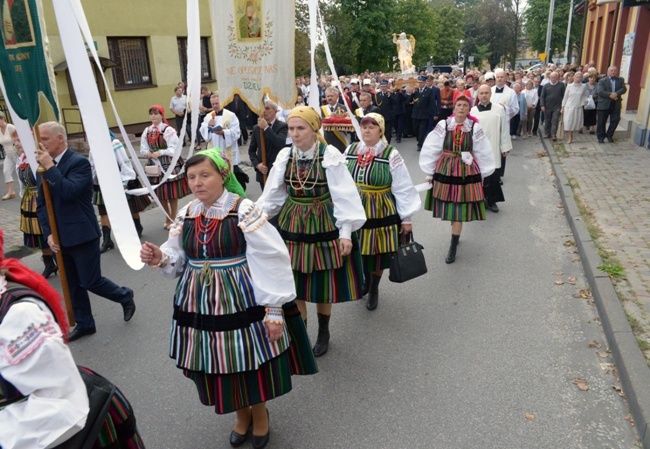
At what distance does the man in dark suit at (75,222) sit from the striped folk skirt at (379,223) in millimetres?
2398

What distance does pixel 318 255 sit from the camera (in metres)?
4.10

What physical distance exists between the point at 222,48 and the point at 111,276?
3.34 meters

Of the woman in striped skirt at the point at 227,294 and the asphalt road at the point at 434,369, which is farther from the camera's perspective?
the asphalt road at the point at 434,369

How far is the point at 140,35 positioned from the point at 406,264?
17.0 m

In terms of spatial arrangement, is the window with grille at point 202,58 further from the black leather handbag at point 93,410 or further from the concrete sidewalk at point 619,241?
the black leather handbag at point 93,410

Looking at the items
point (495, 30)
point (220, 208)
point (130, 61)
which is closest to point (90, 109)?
point (220, 208)

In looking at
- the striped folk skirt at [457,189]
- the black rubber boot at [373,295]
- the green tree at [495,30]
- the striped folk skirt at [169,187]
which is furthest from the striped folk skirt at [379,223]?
the green tree at [495,30]

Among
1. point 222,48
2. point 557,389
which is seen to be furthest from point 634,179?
point 222,48

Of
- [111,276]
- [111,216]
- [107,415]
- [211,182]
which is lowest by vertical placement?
[111,276]

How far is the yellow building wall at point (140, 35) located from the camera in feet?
54.8

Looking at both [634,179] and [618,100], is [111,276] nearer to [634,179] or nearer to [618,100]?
[634,179]

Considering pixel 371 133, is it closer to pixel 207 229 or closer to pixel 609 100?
pixel 207 229

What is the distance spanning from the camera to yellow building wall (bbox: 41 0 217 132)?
16703 mm

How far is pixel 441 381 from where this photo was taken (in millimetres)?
4055
